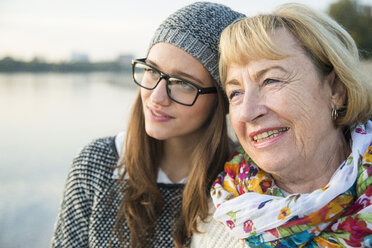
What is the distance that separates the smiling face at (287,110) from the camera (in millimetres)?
1700

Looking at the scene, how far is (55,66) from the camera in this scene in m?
7.09

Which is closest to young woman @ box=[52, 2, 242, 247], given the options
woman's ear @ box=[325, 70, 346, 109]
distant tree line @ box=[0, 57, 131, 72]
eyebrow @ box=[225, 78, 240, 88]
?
eyebrow @ box=[225, 78, 240, 88]

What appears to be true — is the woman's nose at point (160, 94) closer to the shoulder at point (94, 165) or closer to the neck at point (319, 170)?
the shoulder at point (94, 165)

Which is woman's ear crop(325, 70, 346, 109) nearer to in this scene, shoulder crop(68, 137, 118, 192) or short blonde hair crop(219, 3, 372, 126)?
short blonde hair crop(219, 3, 372, 126)

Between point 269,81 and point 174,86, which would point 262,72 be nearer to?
point 269,81

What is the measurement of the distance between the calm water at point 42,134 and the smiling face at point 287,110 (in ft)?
4.19

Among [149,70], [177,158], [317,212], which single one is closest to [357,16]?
[177,158]

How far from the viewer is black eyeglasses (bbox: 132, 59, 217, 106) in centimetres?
218

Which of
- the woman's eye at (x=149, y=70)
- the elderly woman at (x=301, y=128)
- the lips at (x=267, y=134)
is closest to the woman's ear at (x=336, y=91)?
the elderly woman at (x=301, y=128)

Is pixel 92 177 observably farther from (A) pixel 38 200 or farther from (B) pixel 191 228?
(A) pixel 38 200

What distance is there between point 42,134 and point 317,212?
16.5 ft

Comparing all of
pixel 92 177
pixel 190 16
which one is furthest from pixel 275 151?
pixel 92 177

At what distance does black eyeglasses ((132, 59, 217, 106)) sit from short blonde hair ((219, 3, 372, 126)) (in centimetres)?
34

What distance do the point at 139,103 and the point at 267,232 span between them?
4.20 ft
